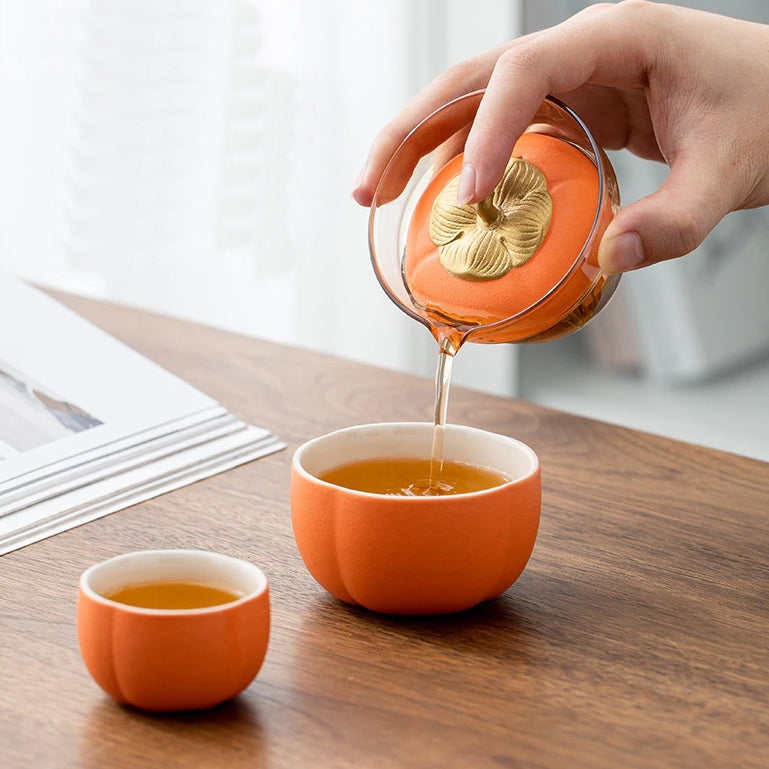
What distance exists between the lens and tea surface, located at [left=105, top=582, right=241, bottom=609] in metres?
0.56

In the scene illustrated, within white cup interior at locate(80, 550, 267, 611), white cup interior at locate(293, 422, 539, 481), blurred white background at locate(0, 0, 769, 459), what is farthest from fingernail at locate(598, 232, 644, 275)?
blurred white background at locate(0, 0, 769, 459)

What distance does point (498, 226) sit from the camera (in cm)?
67

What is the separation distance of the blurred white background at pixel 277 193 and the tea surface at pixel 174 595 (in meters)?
1.63

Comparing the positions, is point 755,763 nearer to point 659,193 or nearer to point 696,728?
point 696,728

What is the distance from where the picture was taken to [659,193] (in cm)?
74

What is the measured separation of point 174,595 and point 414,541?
0.13 meters

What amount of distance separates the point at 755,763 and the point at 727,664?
0.30 ft

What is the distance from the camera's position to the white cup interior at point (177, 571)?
0.56 meters

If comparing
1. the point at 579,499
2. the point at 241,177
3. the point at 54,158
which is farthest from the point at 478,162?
the point at 54,158

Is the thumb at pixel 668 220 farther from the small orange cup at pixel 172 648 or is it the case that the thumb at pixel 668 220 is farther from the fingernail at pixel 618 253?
the small orange cup at pixel 172 648

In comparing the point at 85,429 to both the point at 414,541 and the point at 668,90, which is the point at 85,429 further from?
the point at 668,90

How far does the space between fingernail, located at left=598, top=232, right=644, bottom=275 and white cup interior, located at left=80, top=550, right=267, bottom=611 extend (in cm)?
26

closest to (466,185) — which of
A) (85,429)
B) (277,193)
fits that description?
(85,429)

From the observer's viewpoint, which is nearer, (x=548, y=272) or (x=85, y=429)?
(x=548, y=272)
